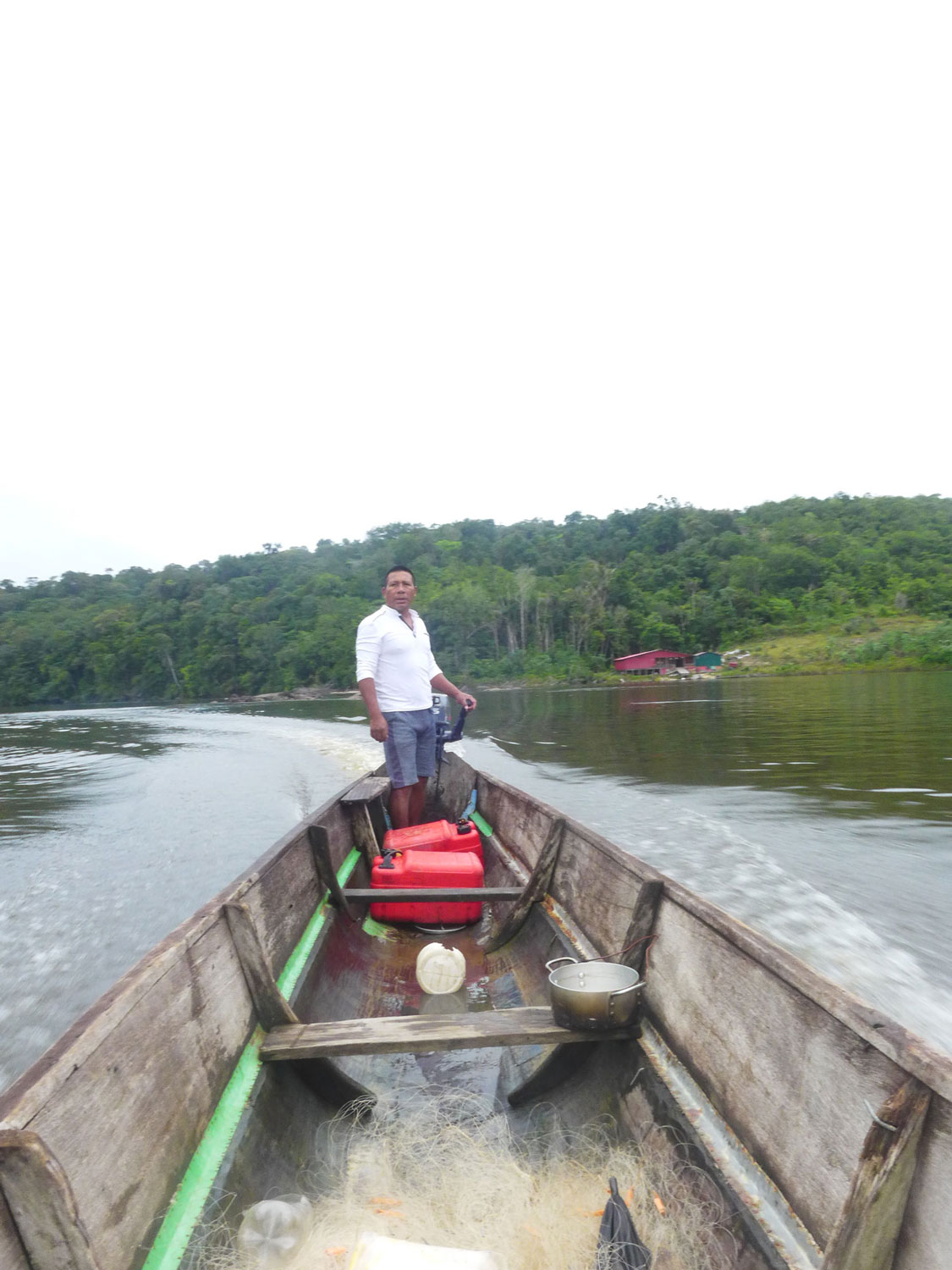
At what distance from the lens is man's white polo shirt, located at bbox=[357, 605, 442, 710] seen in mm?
5055

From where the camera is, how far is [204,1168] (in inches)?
78.3

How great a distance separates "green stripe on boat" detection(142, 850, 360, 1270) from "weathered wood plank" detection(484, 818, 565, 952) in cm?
178

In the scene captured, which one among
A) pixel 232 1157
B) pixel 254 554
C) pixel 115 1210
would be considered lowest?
pixel 232 1157

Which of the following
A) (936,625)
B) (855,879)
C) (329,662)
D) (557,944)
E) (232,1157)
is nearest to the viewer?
(232,1157)

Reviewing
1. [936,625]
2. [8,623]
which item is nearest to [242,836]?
[936,625]

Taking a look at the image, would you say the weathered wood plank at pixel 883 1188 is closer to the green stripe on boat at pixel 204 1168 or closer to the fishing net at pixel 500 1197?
the fishing net at pixel 500 1197

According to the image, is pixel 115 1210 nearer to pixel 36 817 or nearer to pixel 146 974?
pixel 146 974

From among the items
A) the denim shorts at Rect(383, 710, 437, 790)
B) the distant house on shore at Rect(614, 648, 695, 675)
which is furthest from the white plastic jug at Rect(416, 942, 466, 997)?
the distant house on shore at Rect(614, 648, 695, 675)

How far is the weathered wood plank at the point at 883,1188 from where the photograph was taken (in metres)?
1.35

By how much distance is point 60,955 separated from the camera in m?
6.49

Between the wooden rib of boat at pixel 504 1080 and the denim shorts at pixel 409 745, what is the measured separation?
1668 millimetres

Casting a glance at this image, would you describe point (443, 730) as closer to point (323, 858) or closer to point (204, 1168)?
point (323, 858)

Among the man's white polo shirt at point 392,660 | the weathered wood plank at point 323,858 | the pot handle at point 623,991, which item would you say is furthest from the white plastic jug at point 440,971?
the man's white polo shirt at point 392,660

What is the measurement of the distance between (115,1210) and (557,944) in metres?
2.25
